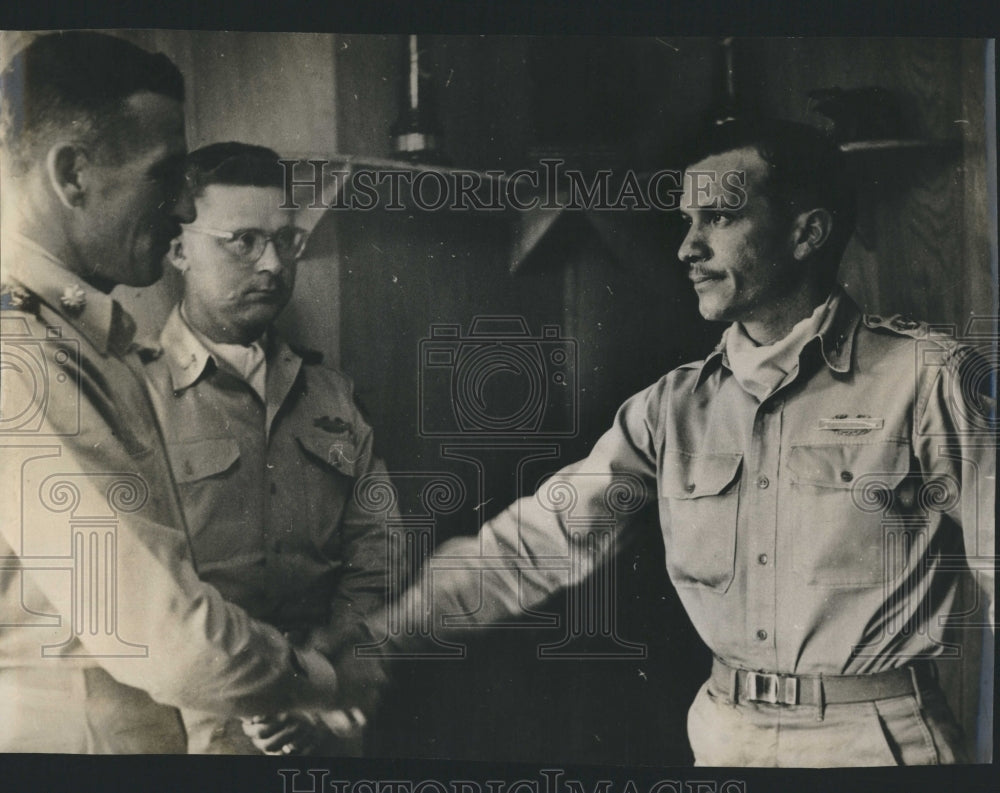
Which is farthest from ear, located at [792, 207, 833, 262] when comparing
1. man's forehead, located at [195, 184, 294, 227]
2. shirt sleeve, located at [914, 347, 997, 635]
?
man's forehead, located at [195, 184, 294, 227]

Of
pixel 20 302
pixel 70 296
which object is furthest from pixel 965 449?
pixel 20 302

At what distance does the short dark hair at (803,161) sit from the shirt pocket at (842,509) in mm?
564

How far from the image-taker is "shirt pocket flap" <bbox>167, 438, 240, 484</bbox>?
127 inches

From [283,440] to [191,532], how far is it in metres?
0.38

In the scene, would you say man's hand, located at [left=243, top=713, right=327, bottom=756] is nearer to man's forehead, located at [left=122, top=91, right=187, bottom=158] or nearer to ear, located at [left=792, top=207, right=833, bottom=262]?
man's forehead, located at [left=122, top=91, right=187, bottom=158]

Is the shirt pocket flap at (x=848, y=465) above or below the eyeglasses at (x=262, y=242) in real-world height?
below

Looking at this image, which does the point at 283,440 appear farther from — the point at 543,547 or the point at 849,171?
the point at 849,171

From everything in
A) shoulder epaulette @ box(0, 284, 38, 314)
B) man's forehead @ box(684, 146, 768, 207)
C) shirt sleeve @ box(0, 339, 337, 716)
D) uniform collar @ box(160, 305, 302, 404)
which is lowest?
shirt sleeve @ box(0, 339, 337, 716)

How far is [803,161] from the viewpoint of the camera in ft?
10.6

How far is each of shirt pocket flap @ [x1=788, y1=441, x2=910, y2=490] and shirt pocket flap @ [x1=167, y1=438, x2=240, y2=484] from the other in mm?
1619

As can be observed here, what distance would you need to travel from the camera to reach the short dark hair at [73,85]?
324cm

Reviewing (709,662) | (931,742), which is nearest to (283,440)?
(709,662)

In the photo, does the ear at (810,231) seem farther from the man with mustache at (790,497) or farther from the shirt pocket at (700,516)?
the shirt pocket at (700,516)

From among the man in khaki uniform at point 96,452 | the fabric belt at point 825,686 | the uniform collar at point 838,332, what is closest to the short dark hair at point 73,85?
the man in khaki uniform at point 96,452
